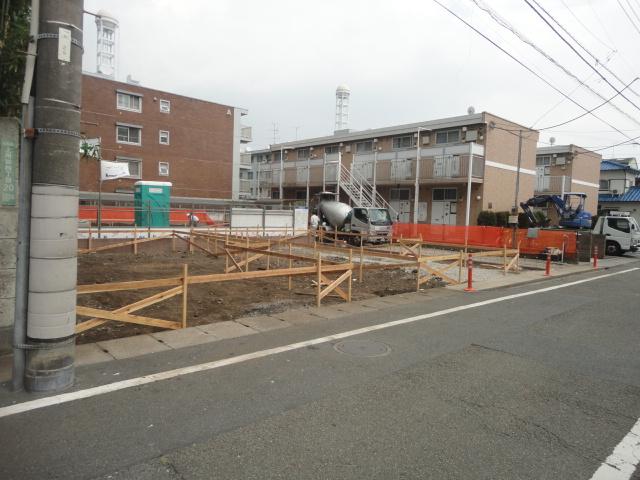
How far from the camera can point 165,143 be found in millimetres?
38875

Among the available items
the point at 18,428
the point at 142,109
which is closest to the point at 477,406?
the point at 18,428

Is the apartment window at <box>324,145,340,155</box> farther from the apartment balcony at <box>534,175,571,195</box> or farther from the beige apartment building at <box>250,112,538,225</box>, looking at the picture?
the apartment balcony at <box>534,175,571,195</box>

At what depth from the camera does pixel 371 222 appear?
25.9 metres

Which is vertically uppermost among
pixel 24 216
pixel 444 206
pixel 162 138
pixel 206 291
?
pixel 162 138

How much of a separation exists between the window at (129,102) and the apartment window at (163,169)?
463cm

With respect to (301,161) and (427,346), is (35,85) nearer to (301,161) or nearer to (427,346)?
(427,346)


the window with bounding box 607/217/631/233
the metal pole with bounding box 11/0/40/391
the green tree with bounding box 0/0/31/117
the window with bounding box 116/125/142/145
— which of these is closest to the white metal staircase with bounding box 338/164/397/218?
the window with bounding box 607/217/631/233

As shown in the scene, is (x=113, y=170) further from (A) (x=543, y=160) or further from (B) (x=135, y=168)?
(A) (x=543, y=160)

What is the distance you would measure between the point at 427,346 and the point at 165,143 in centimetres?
3675

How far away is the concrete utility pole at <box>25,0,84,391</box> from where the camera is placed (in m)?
4.43

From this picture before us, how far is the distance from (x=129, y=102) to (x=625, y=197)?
49.0m

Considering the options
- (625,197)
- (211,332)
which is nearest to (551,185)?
(625,197)

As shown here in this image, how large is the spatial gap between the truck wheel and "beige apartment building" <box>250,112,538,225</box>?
7.75 metres

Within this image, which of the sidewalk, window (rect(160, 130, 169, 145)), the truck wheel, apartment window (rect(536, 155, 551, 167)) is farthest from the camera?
apartment window (rect(536, 155, 551, 167))
